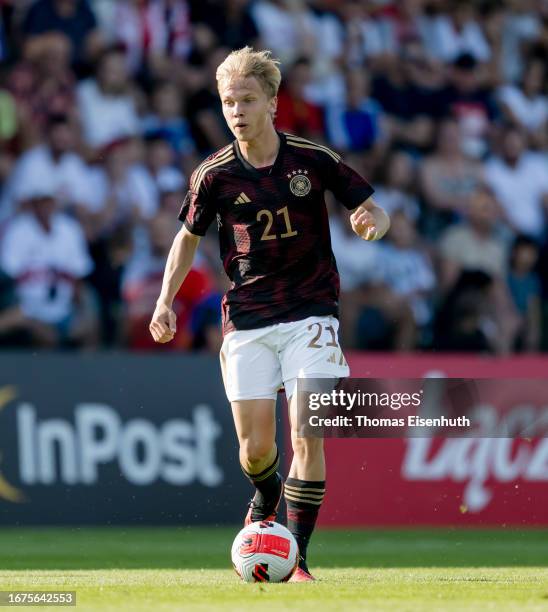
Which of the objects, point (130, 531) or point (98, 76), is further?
point (98, 76)

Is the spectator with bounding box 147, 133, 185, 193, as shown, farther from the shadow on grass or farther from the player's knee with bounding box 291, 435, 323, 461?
the player's knee with bounding box 291, 435, 323, 461

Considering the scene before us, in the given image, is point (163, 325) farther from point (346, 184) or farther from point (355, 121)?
point (355, 121)

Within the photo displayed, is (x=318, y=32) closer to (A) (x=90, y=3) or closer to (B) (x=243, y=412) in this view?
(A) (x=90, y=3)

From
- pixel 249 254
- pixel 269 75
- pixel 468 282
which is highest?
pixel 269 75

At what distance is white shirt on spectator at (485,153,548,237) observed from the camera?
615 inches

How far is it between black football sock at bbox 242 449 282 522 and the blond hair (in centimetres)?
196

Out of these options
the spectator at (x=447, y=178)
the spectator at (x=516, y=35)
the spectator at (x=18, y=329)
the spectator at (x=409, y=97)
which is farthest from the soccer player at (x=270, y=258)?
the spectator at (x=516, y=35)

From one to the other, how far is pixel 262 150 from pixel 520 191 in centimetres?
876

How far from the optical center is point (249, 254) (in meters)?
7.48

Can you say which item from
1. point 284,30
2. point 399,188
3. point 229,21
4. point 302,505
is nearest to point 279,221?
point 302,505

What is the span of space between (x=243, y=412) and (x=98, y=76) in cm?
726

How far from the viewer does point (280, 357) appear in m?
7.49

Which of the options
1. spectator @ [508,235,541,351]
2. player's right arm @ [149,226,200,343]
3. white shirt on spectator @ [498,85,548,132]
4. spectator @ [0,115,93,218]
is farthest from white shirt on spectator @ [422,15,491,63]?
player's right arm @ [149,226,200,343]

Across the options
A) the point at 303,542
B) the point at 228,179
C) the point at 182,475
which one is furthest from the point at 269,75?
the point at 182,475
